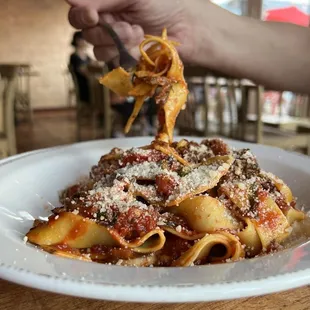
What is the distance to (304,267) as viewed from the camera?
507mm

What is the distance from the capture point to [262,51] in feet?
6.07

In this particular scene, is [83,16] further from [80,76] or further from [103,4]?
[80,76]

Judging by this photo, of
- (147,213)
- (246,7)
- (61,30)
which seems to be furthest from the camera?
(61,30)

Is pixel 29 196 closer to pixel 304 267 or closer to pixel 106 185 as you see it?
pixel 106 185

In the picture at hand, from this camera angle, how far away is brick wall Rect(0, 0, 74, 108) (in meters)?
9.33

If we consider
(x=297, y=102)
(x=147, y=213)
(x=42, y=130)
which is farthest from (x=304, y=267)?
(x=42, y=130)

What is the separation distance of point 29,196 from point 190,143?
39 centimetres

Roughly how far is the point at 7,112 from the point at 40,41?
742 cm

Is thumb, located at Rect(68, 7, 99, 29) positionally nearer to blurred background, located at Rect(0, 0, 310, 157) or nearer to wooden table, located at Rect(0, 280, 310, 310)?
wooden table, located at Rect(0, 280, 310, 310)

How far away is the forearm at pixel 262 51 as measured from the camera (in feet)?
5.96

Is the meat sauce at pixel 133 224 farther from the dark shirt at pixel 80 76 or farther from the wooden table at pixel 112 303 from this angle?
the dark shirt at pixel 80 76

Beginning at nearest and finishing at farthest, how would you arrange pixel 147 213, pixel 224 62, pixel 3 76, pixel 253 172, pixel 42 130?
pixel 147 213 < pixel 253 172 < pixel 224 62 < pixel 3 76 < pixel 42 130

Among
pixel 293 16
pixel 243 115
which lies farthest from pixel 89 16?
pixel 293 16

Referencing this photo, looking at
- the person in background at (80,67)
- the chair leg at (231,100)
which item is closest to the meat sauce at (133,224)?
the chair leg at (231,100)
